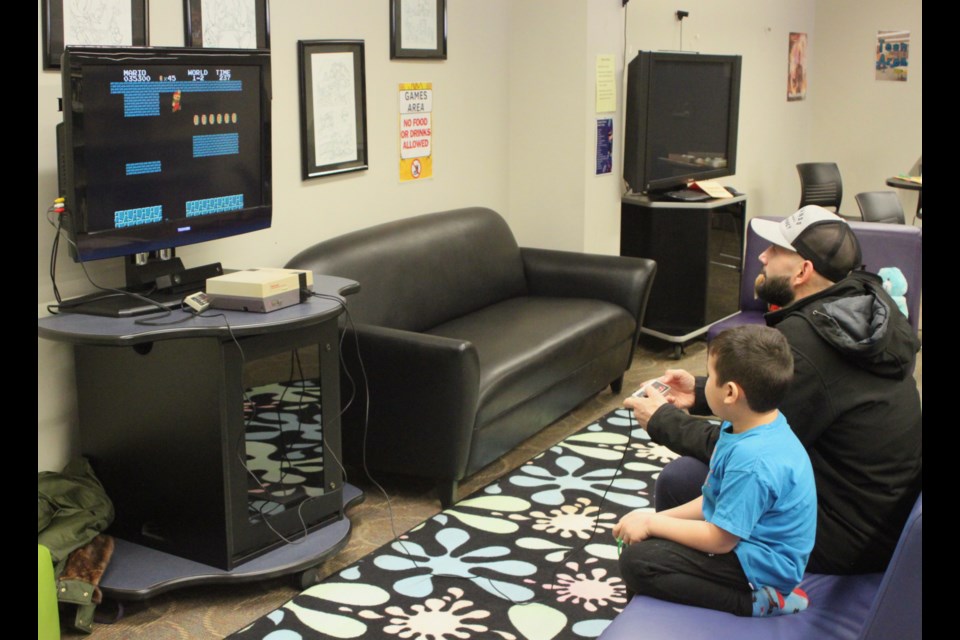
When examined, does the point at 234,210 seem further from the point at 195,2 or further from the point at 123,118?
the point at 195,2

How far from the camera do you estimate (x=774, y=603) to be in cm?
212

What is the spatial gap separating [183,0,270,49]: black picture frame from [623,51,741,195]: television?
2.23 metres

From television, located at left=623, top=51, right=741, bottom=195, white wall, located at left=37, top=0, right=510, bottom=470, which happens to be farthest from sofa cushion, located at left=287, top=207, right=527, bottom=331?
television, located at left=623, top=51, right=741, bottom=195

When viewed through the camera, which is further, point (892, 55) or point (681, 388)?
point (892, 55)

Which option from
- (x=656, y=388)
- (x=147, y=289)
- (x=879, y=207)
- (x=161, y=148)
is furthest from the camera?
(x=879, y=207)

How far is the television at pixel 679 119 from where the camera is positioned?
532 cm

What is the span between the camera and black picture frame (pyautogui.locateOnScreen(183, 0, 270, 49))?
3.42m

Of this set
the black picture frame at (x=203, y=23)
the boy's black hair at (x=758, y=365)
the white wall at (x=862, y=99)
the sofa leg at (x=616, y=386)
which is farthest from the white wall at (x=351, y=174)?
the white wall at (x=862, y=99)

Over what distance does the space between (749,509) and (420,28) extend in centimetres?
313

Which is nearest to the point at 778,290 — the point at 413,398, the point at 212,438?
the point at 413,398

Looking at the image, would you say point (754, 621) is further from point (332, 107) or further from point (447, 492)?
point (332, 107)

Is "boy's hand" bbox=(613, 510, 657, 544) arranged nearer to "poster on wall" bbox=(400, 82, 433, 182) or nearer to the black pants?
the black pants
